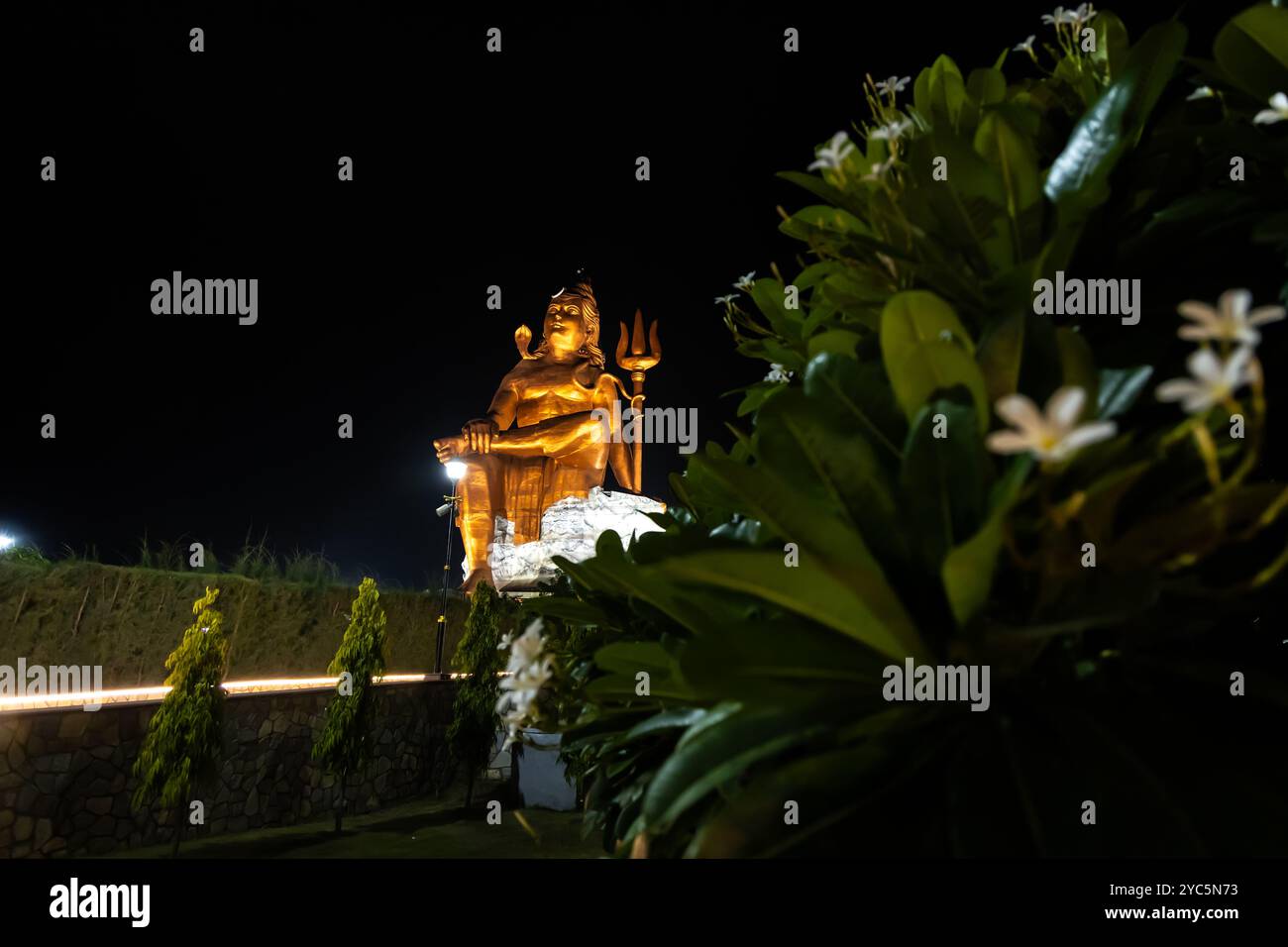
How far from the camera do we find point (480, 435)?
14.8 m

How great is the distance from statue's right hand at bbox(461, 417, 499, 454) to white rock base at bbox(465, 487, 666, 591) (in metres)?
1.92

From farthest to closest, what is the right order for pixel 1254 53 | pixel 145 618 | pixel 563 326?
pixel 563 326, pixel 145 618, pixel 1254 53

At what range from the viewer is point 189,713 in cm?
642

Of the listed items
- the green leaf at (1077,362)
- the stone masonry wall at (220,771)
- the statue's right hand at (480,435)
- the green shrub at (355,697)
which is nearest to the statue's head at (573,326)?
the statue's right hand at (480,435)

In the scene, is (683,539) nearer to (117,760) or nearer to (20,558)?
(117,760)

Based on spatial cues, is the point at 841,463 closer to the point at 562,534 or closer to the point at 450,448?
the point at 562,534

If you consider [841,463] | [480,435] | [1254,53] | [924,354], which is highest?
[480,435]

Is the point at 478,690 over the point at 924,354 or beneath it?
beneath

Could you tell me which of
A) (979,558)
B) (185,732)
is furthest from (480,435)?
(979,558)

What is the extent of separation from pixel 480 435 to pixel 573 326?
142 inches

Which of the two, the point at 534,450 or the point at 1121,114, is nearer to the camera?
the point at 1121,114

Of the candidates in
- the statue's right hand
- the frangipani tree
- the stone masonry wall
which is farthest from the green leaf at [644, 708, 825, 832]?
the statue's right hand
